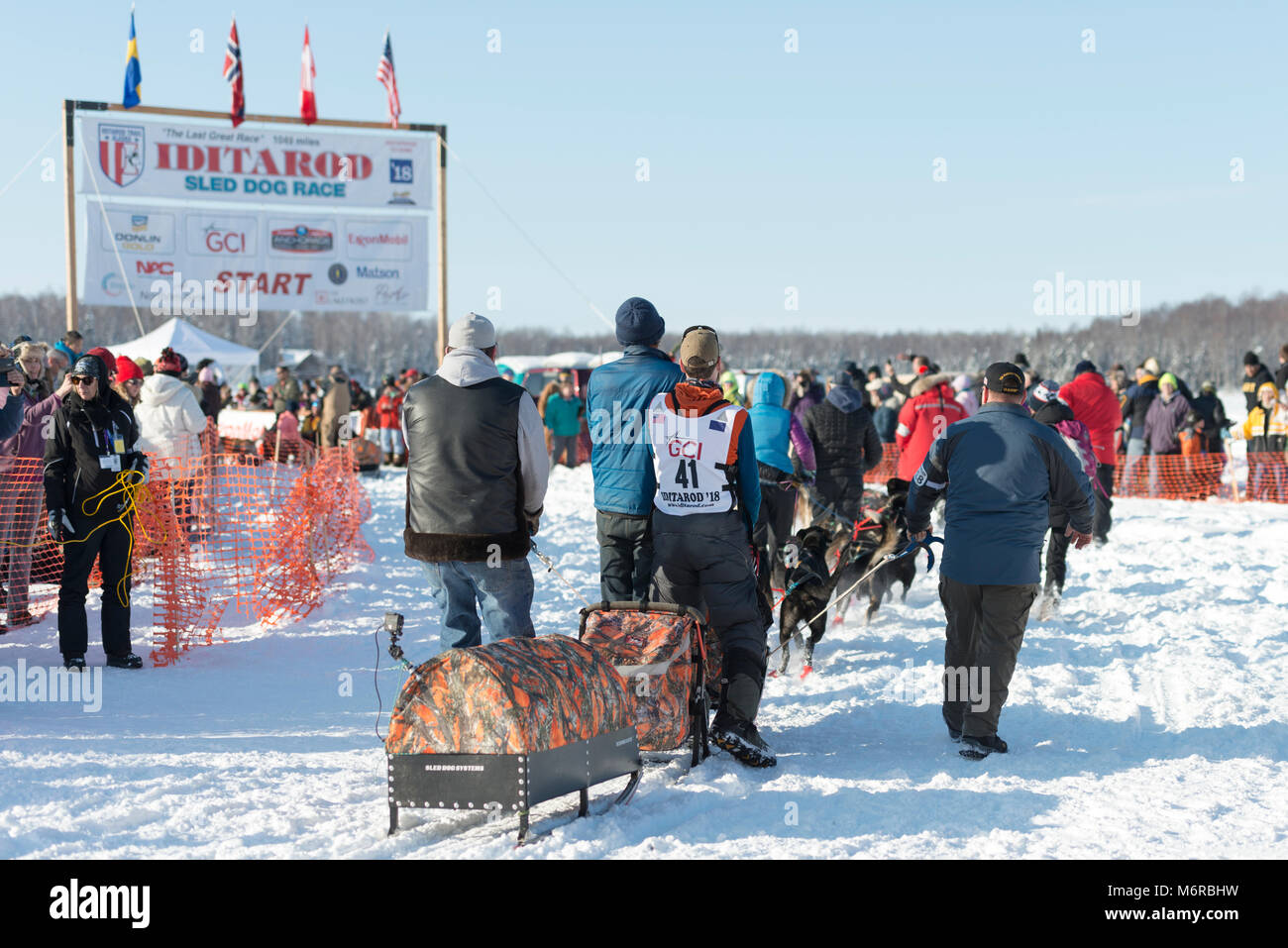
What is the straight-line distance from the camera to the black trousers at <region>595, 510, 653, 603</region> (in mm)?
4766

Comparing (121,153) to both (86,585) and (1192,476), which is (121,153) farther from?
(1192,476)

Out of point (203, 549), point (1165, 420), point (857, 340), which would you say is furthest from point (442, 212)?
point (857, 340)

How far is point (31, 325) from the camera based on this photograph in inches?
4444

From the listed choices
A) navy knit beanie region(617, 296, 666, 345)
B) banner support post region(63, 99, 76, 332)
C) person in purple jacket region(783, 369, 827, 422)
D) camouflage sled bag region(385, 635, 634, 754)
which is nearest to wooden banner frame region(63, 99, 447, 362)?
banner support post region(63, 99, 76, 332)

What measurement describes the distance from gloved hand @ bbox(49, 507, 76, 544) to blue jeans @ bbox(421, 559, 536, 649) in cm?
251

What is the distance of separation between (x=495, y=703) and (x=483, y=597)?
2.95 feet

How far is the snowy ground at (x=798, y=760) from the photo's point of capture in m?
3.59

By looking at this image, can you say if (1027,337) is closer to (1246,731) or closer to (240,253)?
(240,253)

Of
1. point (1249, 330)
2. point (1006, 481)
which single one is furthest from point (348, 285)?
point (1249, 330)

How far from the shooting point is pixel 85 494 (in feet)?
19.5

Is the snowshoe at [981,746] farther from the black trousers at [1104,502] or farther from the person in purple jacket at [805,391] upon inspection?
the black trousers at [1104,502]

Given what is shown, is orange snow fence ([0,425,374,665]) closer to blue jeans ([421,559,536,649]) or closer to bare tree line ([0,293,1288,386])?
blue jeans ([421,559,536,649])

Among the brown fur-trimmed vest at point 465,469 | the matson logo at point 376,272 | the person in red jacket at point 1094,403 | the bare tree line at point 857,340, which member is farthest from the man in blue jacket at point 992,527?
the bare tree line at point 857,340

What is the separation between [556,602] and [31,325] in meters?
121
